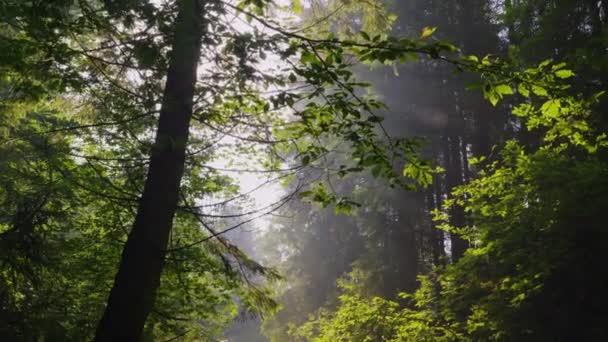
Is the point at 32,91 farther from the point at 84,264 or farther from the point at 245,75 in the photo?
the point at 84,264

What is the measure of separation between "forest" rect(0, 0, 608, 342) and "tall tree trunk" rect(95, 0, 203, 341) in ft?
0.05

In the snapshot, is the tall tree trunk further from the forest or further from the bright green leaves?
the bright green leaves

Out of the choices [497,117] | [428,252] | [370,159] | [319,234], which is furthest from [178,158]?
[319,234]

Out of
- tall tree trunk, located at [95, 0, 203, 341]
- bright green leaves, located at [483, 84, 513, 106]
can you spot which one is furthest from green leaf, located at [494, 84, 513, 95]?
tall tree trunk, located at [95, 0, 203, 341]

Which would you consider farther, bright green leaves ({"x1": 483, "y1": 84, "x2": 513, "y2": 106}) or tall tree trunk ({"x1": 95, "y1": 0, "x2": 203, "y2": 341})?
tall tree trunk ({"x1": 95, "y1": 0, "x2": 203, "y2": 341})

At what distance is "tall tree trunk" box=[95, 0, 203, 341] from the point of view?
336 cm

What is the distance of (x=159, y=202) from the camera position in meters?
3.69

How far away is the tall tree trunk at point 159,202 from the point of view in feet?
11.0

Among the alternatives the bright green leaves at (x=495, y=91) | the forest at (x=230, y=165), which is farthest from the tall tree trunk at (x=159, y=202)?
the bright green leaves at (x=495, y=91)

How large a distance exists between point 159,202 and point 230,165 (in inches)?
140

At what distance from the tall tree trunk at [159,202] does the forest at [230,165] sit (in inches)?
0.6

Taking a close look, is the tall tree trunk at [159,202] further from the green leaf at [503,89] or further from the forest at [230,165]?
the green leaf at [503,89]

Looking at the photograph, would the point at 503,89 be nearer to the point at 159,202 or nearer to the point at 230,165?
the point at 159,202

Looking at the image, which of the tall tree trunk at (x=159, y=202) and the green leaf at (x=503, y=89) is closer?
the green leaf at (x=503, y=89)
